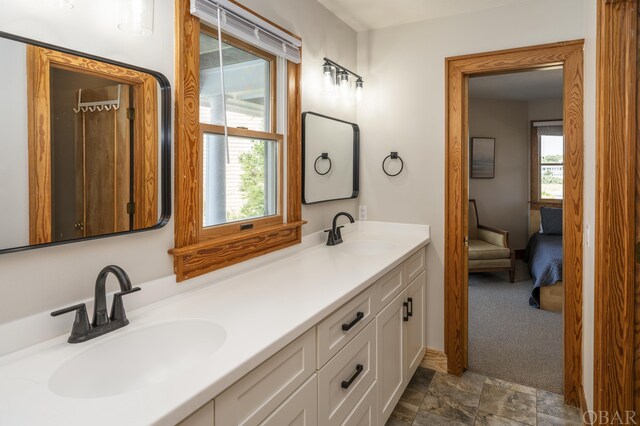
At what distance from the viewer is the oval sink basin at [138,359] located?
1018 millimetres

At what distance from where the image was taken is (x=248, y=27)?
1.81 meters

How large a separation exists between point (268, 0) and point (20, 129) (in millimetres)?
1393

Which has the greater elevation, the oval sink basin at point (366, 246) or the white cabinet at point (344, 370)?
the oval sink basin at point (366, 246)

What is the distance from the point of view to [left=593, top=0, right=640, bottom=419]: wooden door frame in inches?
57.7

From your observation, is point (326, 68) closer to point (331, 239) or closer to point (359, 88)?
point (359, 88)

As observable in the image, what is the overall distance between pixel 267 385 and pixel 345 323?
524 millimetres

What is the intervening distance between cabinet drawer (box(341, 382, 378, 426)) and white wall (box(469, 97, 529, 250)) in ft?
14.9

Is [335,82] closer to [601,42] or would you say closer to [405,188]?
[405,188]

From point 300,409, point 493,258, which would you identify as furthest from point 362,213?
point 493,258

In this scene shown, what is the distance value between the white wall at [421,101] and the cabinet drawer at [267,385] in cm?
169

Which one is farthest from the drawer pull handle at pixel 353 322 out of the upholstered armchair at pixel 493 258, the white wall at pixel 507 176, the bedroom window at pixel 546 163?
the bedroom window at pixel 546 163

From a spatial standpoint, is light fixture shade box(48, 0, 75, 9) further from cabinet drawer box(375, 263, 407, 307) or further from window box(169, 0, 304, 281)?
cabinet drawer box(375, 263, 407, 307)

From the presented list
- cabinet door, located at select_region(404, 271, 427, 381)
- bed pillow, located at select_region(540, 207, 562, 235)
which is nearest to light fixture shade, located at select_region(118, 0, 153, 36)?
cabinet door, located at select_region(404, 271, 427, 381)

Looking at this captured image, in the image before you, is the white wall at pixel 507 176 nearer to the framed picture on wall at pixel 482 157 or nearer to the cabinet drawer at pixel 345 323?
the framed picture on wall at pixel 482 157
